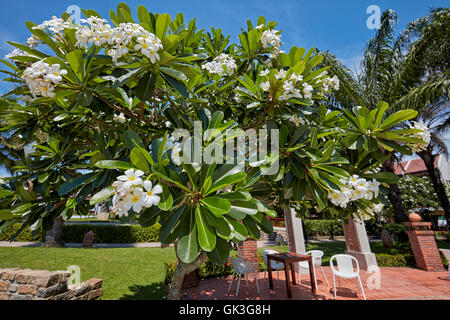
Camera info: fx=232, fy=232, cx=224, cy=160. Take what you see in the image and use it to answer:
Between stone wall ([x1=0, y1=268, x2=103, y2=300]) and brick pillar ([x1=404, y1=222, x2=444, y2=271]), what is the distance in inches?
355

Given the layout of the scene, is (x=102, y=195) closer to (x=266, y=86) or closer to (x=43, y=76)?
(x=43, y=76)

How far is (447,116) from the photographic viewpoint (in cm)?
962

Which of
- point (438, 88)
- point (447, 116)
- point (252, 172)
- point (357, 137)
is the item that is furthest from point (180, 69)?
point (447, 116)

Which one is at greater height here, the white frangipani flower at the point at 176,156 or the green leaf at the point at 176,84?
→ the green leaf at the point at 176,84

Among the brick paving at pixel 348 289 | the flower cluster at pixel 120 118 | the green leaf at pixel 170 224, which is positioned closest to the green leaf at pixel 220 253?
the green leaf at pixel 170 224

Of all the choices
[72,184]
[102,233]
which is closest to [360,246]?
[72,184]

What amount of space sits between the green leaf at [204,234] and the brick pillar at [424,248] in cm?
861

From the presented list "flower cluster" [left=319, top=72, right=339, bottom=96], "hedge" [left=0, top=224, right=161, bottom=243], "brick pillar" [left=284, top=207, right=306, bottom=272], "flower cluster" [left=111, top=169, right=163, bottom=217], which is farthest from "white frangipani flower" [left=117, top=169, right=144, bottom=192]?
"hedge" [left=0, top=224, right=161, bottom=243]

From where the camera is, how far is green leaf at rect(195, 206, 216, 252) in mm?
1182

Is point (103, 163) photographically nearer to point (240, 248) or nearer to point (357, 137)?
point (357, 137)

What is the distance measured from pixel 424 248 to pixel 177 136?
8.73 metres

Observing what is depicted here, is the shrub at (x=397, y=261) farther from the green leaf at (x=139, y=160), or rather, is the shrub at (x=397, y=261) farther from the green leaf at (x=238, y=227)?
the green leaf at (x=139, y=160)

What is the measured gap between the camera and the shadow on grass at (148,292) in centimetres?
481

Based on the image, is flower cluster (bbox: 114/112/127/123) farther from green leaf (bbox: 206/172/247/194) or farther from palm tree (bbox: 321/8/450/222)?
palm tree (bbox: 321/8/450/222)
